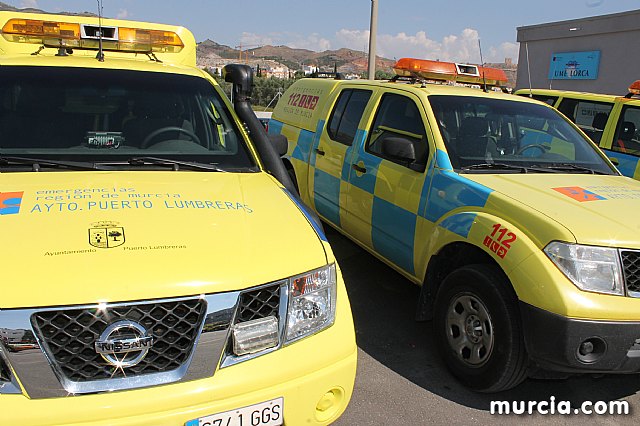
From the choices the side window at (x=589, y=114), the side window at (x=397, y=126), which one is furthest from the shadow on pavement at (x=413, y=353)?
the side window at (x=589, y=114)

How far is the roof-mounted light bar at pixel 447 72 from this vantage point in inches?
205

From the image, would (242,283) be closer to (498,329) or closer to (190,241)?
(190,241)

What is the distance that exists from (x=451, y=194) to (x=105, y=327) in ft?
7.55

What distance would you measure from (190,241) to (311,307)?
1.70 feet

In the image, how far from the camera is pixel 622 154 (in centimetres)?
619

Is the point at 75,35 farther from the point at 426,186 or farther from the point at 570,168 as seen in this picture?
the point at 570,168

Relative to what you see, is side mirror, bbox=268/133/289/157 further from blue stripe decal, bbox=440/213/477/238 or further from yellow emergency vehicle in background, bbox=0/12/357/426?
blue stripe decal, bbox=440/213/477/238

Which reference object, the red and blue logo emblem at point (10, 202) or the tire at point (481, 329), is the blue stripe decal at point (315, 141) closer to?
the tire at point (481, 329)

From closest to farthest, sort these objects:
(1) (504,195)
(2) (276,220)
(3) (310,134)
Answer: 1. (2) (276,220)
2. (1) (504,195)
3. (3) (310,134)

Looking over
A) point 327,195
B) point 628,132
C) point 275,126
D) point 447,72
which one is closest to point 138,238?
point 327,195

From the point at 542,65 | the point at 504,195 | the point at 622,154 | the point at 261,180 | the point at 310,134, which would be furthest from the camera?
the point at 542,65

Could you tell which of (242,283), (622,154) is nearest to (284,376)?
(242,283)

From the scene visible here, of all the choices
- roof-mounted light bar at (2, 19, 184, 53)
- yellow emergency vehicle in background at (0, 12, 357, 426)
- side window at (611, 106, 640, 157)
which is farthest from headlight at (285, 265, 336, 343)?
side window at (611, 106, 640, 157)

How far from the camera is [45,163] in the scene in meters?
2.62
